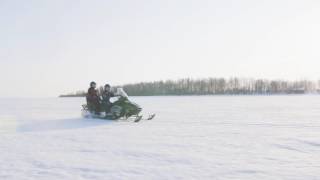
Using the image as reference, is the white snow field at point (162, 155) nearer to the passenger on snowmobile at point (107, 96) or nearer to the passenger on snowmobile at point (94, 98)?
the passenger on snowmobile at point (107, 96)

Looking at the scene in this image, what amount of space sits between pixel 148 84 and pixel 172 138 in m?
99.7

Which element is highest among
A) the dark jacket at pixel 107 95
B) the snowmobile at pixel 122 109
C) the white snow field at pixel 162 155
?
the dark jacket at pixel 107 95

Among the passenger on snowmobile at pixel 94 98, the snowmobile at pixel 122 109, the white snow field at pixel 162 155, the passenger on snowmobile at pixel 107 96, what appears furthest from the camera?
the passenger on snowmobile at pixel 94 98

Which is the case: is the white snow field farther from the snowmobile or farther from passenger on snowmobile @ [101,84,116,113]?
passenger on snowmobile @ [101,84,116,113]

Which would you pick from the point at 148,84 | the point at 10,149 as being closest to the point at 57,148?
the point at 10,149

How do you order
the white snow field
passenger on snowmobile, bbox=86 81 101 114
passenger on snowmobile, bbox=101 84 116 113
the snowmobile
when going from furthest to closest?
passenger on snowmobile, bbox=86 81 101 114
passenger on snowmobile, bbox=101 84 116 113
the snowmobile
the white snow field

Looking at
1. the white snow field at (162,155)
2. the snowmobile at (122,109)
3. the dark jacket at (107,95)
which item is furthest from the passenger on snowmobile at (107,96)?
the white snow field at (162,155)

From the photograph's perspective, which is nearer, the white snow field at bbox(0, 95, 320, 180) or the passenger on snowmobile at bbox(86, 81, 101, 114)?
the white snow field at bbox(0, 95, 320, 180)

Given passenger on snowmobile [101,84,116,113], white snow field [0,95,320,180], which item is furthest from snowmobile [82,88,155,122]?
Result: white snow field [0,95,320,180]

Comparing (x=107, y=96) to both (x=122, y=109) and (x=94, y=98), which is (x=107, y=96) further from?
(x=122, y=109)

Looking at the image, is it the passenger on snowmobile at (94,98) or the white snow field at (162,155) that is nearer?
the white snow field at (162,155)

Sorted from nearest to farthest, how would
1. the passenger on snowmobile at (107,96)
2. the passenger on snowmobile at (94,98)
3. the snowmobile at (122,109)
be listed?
the snowmobile at (122,109) → the passenger on snowmobile at (107,96) → the passenger on snowmobile at (94,98)

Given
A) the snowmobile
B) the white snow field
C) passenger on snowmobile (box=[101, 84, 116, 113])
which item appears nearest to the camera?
the white snow field

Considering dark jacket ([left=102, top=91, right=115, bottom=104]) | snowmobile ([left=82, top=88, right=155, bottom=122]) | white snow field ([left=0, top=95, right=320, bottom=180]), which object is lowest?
white snow field ([left=0, top=95, right=320, bottom=180])
